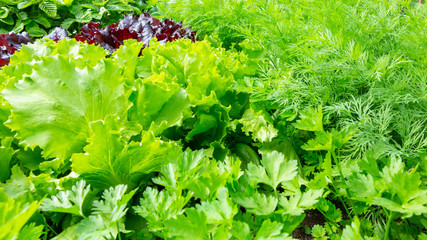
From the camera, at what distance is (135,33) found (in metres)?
3.00

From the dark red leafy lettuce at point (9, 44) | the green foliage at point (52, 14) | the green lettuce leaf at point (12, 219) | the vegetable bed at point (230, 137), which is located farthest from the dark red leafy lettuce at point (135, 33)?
the green lettuce leaf at point (12, 219)

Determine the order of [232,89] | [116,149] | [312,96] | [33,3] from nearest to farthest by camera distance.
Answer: [116,149] < [312,96] < [232,89] < [33,3]

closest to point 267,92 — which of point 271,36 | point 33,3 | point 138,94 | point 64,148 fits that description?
point 271,36

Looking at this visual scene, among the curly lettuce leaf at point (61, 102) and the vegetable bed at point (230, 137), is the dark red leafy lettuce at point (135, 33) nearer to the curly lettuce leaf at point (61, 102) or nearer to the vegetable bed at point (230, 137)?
the vegetable bed at point (230, 137)

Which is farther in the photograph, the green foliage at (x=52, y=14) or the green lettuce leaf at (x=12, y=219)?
the green foliage at (x=52, y=14)

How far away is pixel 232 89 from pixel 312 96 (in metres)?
0.45

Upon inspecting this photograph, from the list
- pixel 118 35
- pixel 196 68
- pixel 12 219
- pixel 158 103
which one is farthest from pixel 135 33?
pixel 12 219

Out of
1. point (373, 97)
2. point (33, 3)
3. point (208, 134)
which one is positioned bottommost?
point (33, 3)

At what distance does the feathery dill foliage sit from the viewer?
1296mm

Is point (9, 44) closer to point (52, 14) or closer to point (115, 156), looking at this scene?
point (115, 156)

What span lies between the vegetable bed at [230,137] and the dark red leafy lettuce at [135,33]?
2.72ft

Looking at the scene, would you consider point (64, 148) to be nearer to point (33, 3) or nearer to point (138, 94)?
point (138, 94)

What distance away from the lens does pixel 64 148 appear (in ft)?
4.60

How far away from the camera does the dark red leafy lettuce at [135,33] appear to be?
2842 mm
